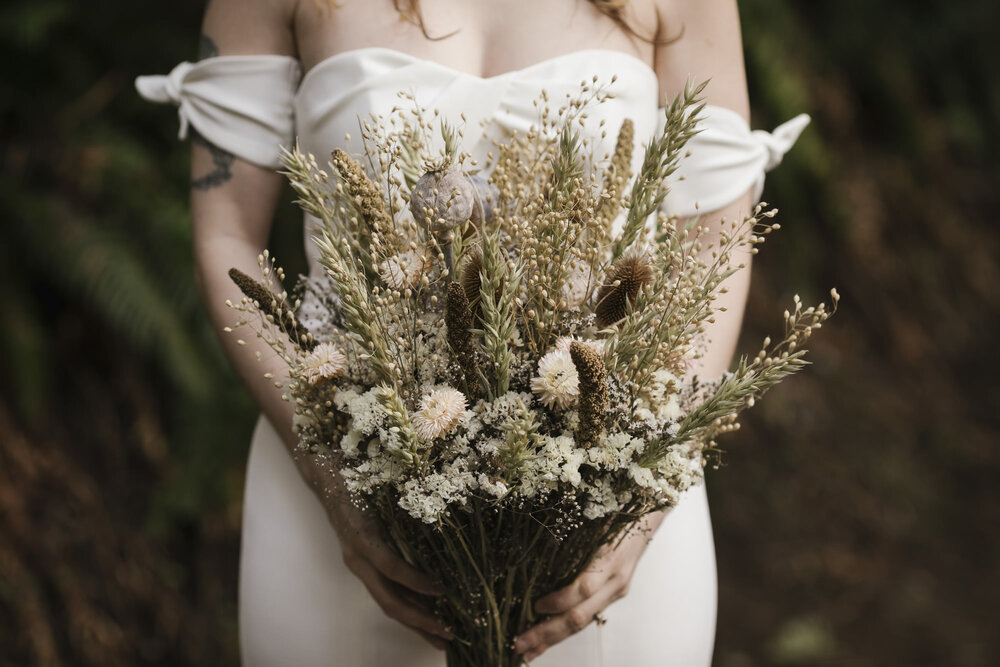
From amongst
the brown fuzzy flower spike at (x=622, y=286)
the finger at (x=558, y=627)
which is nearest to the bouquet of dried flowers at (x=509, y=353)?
the brown fuzzy flower spike at (x=622, y=286)

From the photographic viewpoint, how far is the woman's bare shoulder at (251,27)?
1.21m

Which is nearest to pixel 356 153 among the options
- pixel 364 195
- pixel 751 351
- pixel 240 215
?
pixel 240 215

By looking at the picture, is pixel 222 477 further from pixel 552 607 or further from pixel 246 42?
pixel 552 607

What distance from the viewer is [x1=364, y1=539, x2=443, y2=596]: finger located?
3.09ft

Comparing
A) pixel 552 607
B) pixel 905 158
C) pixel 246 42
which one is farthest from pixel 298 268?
pixel 905 158

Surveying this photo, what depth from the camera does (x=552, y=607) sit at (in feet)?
3.15

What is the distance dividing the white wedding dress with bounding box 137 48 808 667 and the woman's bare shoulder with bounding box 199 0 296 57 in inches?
1.0

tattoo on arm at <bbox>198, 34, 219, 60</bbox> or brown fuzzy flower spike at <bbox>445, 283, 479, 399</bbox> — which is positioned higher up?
tattoo on arm at <bbox>198, 34, 219, 60</bbox>

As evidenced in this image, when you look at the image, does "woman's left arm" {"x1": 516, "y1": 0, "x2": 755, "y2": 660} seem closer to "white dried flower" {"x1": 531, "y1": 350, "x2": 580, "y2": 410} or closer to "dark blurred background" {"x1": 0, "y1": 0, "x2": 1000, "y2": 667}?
"white dried flower" {"x1": 531, "y1": 350, "x2": 580, "y2": 410}

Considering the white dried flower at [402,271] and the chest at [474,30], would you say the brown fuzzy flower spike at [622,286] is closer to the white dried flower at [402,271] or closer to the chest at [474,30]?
the white dried flower at [402,271]

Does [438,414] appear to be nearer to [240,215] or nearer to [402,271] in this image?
[402,271]

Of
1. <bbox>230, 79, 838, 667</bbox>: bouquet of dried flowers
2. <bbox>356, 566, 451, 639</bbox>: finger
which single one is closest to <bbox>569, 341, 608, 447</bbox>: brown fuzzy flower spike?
<bbox>230, 79, 838, 667</bbox>: bouquet of dried flowers

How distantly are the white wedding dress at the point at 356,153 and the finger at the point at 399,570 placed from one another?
259 millimetres

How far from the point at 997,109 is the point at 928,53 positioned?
0.39 m
